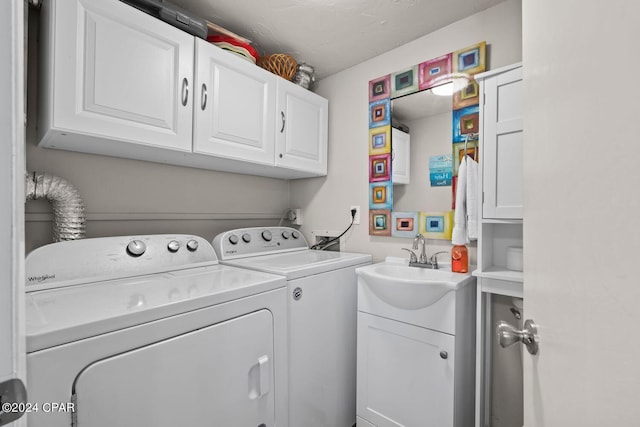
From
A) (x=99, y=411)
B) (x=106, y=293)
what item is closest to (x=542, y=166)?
(x=99, y=411)

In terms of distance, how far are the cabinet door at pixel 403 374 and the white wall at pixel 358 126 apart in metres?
0.56

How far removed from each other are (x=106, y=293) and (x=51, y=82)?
2.76ft

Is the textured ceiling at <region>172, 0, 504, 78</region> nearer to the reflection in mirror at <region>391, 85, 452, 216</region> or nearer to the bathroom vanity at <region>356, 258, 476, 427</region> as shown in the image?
the reflection in mirror at <region>391, 85, 452, 216</region>

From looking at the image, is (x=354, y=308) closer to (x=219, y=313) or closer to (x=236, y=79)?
(x=219, y=313)

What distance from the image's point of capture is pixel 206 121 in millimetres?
1515

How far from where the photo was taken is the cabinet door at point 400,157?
1932mm

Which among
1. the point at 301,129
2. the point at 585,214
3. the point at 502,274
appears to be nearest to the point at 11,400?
the point at 585,214

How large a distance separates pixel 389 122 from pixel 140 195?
5.57 feet

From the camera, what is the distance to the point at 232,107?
5.35 ft

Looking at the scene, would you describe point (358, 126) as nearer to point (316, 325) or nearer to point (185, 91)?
point (185, 91)

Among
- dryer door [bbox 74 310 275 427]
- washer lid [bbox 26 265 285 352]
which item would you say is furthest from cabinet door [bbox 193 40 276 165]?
dryer door [bbox 74 310 275 427]

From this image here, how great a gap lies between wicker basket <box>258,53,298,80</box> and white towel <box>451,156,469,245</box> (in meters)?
1.34

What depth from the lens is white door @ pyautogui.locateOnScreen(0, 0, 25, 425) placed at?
1.24 feet

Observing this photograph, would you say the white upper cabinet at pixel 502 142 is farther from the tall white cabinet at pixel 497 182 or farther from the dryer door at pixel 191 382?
the dryer door at pixel 191 382
